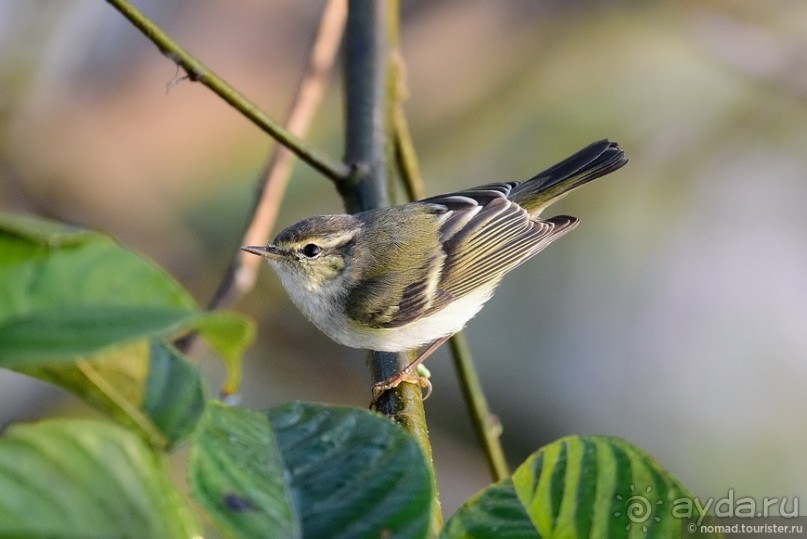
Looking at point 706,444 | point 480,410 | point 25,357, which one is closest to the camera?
point 25,357

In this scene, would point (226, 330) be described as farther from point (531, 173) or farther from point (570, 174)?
point (531, 173)

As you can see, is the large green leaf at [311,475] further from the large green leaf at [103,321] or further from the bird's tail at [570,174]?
the bird's tail at [570,174]

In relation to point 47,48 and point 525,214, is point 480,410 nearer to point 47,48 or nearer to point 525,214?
point 525,214

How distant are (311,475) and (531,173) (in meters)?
4.15

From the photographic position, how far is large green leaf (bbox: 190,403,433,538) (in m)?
0.69

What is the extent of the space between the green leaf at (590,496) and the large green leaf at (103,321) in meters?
0.30

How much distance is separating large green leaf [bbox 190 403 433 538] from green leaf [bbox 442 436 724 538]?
0.11m

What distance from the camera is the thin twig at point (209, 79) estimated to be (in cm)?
140

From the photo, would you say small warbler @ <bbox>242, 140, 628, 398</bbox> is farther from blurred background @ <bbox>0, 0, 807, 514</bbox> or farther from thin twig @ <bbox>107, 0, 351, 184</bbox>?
blurred background @ <bbox>0, 0, 807, 514</bbox>

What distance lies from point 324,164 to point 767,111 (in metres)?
3.65

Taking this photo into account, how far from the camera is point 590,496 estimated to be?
0.84 meters

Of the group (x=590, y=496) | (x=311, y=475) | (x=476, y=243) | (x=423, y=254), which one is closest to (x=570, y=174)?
(x=476, y=243)

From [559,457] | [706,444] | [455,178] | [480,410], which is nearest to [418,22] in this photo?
[455,178]

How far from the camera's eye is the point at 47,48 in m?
4.00
